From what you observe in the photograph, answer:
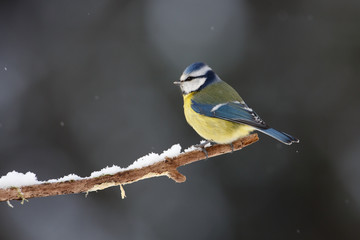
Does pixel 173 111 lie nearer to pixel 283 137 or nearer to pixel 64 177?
pixel 283 137

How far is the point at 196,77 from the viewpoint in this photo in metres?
3.56

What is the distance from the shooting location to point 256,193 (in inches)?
193

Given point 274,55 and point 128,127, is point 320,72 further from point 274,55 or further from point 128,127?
point 128,127

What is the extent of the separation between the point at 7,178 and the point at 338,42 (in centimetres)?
448

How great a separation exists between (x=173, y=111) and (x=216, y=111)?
2.07 m

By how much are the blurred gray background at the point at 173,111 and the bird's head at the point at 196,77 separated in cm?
145

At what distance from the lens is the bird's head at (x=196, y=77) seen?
11.6 ft

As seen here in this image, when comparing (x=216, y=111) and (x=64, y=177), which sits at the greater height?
(x=216, y=111)

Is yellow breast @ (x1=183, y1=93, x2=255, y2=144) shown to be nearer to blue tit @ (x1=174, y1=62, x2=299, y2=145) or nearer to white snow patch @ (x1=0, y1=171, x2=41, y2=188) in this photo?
blue tit @ (x1=174, y1=62, x2=299, y2=145)

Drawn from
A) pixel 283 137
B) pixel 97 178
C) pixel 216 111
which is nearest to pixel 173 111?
pixel 216 111

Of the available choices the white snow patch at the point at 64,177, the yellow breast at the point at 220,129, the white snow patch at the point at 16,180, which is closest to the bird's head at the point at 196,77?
the yellow breast at the point at 220,129

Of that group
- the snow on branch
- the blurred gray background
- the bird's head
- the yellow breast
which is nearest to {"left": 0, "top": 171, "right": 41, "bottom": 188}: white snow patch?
the snow on branch

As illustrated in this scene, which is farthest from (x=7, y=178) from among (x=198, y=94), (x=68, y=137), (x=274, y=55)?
(x=274, y=55)

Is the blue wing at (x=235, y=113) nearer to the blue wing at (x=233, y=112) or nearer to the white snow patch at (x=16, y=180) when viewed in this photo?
the blue wing at (x=233, y=112)
